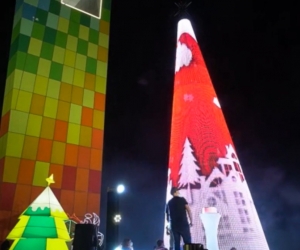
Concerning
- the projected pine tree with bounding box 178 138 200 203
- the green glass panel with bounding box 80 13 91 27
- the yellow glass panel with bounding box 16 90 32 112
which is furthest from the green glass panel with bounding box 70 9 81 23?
the projected pine tree with bounding box 178 138 200 203

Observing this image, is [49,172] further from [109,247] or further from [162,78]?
[162,78]

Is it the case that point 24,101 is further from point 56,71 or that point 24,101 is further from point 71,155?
point 71,155

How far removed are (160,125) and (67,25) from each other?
529 centimetres

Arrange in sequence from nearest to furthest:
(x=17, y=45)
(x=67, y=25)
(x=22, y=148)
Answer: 1. (x=22, y=148)
2. (x=17, y=45)
3. (x=67, y=25)

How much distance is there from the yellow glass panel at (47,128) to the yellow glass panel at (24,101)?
50cm

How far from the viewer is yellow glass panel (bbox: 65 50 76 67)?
8867mm

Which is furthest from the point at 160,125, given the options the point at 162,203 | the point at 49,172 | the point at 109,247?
the point at 109,247

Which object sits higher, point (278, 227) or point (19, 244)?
point (278, 227)

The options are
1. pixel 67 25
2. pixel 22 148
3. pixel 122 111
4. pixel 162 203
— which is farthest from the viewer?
pixel 122 111

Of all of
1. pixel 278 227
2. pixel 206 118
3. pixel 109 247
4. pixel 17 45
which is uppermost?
pixel 17 45

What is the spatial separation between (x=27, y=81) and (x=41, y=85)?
0.35 metres

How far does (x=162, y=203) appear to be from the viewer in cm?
1148

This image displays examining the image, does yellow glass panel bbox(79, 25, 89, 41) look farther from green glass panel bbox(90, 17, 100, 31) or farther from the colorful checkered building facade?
green glass panel bbox(90, 17, 100, 31)

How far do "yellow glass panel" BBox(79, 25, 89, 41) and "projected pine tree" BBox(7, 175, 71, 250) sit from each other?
5691 millimetres
